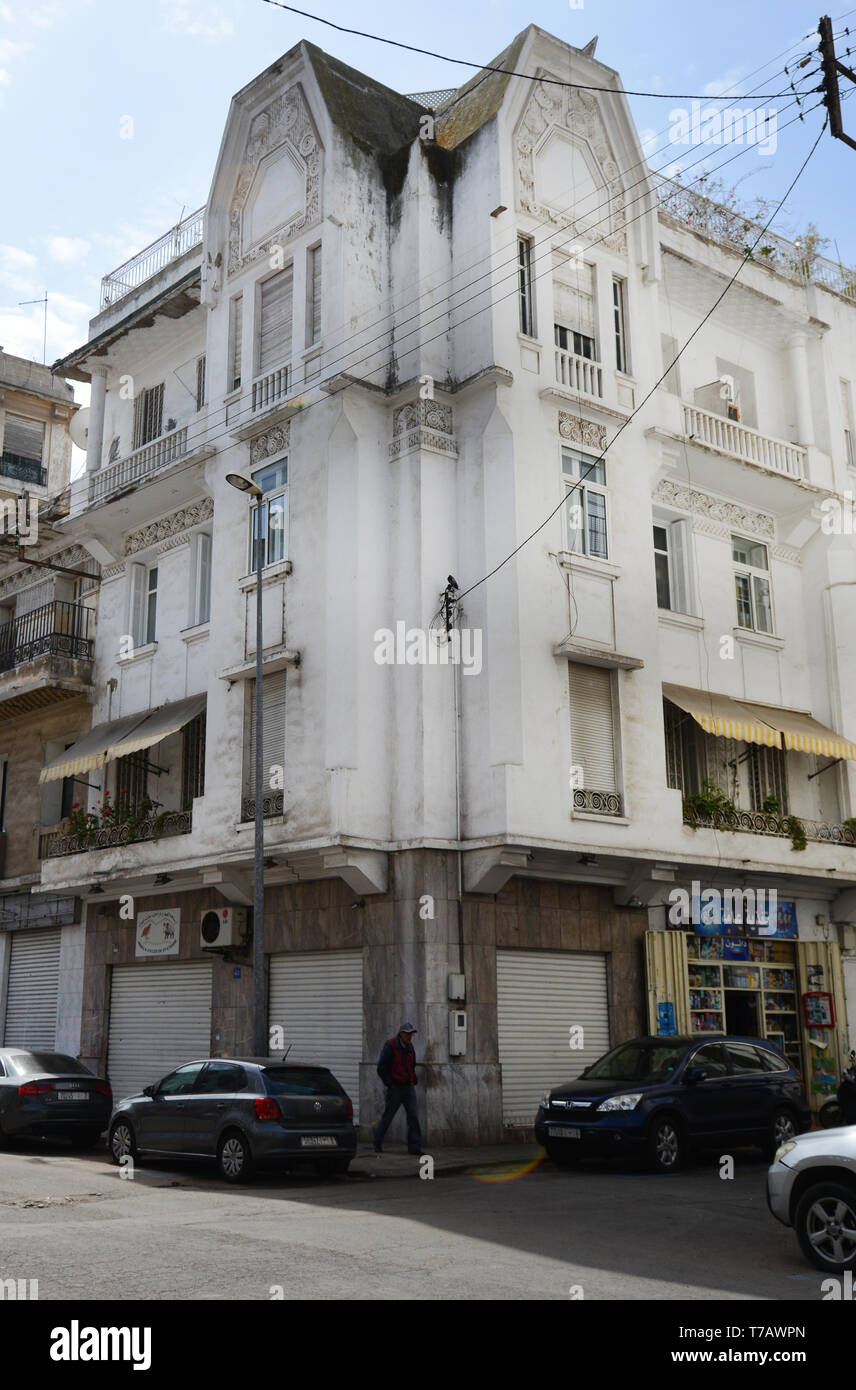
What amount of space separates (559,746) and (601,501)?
4.48 metres

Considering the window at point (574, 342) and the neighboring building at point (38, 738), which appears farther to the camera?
the neighboring building at point (38, 738)

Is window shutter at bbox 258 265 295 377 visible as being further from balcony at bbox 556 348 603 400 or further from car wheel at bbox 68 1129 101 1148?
car wheel at bbox 68 1129 101 1148

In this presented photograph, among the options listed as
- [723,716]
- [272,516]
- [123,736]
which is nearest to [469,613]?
[272,516]

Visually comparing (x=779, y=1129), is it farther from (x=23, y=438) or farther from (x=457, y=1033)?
(x=23, y=438)

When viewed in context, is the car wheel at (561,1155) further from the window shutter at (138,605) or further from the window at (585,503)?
the window shutter at (138,605)

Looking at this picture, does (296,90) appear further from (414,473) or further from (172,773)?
(172,773)

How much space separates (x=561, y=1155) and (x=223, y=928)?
799 cm

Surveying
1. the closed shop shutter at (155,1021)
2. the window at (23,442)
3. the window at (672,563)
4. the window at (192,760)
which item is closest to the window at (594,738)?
the window at (672,563)

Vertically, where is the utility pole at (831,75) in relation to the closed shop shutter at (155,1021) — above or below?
above

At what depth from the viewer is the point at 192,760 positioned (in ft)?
79.7

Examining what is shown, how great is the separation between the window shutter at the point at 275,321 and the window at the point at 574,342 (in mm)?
4655

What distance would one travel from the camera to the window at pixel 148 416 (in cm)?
2734

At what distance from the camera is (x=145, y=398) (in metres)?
27.9
